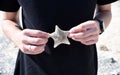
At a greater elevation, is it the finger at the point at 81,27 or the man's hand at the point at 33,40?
the finger at the point at 81,27

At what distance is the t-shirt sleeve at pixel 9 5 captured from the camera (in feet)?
4.78

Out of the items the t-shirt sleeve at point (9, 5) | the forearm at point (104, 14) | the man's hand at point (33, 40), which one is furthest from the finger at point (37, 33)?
the forearm at point (104, 14)

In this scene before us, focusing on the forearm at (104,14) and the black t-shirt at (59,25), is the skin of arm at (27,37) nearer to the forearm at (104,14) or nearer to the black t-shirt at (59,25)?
the black t-shirt at (59,25)

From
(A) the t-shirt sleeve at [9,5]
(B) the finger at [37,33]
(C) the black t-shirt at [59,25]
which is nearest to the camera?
(B) the finger at [37,33]

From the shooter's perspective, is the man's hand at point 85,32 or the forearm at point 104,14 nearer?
the man's hand at point 85,32

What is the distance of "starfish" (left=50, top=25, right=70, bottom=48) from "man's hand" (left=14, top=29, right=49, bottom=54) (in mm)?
38

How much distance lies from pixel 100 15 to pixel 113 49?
2.66m

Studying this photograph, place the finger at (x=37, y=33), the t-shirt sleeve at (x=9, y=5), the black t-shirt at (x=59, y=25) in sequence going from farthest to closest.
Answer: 1. the t-shirt sleeve at (x=9, y=5)
2. the black t-shirt at (x=59, y=25)
3. the finger at (x=37, y=33)

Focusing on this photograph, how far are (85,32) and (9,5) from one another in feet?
1.49

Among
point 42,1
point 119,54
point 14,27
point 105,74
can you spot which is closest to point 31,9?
point 42,1

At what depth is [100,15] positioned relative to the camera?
154cm

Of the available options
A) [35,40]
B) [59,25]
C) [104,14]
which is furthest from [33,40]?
[104,14]

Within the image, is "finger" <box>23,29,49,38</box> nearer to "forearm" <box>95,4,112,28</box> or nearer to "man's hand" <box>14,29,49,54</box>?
"man's hand" <box>14,29,49,54</box>

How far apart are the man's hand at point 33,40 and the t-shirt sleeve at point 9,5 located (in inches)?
9.3
